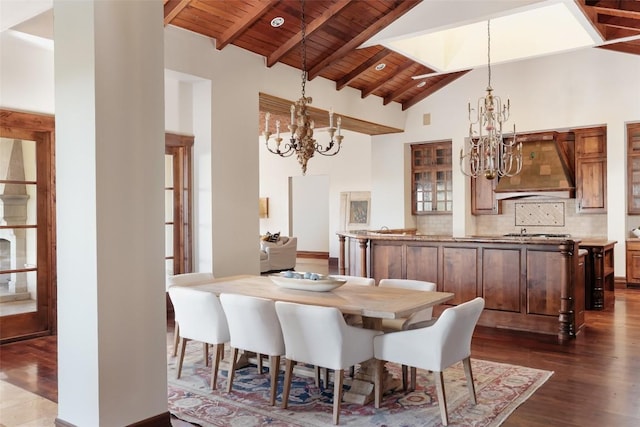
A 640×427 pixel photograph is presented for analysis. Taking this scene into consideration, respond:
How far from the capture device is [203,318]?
3.84 meters

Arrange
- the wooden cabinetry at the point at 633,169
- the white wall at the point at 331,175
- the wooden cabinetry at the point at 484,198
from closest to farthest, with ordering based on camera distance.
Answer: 1. the wooden cabinetry at the point at 633,169
2. the wooden cabinetry at the point at 484,198
3. the white wall at the point at 331,175

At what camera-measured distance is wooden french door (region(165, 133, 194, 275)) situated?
6.45 metres

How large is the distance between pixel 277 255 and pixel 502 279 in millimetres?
5709

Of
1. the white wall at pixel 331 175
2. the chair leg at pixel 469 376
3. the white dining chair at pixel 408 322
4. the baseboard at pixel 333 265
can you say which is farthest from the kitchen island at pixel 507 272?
the white wall at pixel 331 175

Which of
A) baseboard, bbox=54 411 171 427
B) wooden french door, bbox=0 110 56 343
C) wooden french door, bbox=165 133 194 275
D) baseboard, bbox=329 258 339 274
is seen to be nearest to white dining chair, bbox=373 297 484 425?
baseboard, bbox=54 411 171 427

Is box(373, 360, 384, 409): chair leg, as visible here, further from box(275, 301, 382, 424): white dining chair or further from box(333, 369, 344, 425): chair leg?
box(333, 369, 344, 425): chair leg

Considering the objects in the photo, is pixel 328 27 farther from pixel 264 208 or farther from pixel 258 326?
pixel 264 208

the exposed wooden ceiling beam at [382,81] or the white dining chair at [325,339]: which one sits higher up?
the exposed wooden ceiling beam at [382,81]

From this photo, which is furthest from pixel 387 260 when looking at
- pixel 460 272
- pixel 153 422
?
pixel 153 422

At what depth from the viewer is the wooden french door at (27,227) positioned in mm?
5230

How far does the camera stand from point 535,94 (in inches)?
351

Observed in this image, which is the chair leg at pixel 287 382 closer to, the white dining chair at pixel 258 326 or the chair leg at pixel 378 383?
the white dining chair at pixel 258 326

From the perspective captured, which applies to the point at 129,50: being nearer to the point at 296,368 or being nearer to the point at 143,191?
the point at 143,191

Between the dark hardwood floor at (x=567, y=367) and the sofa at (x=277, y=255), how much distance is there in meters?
4.32
